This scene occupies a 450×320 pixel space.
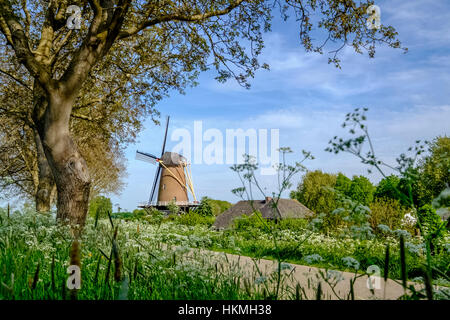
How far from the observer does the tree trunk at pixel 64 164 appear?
9500 mm

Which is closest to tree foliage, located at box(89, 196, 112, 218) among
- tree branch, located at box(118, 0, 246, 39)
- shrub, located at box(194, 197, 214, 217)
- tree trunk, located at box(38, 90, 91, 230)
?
tree trunk, located at box(38, 90, 91, 230)

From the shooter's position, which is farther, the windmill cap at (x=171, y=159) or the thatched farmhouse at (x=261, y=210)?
the windmill cap at (x=171, y=159)

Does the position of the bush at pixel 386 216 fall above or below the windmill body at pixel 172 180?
below

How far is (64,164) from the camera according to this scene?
950 cm

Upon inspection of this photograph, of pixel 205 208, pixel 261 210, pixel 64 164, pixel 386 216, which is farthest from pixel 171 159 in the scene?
pixel 64 164

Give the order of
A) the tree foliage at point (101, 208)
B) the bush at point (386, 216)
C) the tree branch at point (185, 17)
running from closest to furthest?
the tree foliage at point (101, 208)
the tree branch at point (185, 17)
the bush at point (386, 216)

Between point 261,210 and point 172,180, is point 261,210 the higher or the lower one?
the lower one

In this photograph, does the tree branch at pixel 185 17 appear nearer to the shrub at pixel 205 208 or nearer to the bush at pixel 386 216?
the bush at pixel 386 216

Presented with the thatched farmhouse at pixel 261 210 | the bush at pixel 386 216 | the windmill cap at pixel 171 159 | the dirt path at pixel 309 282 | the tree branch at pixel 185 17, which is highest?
the windmill cap at pixel 171 159

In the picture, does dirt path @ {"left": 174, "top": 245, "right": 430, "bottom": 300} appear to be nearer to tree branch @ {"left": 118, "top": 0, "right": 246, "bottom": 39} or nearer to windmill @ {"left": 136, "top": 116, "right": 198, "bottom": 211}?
tree branch @ {"left": 118, "top": 0, "right": 246, "bottom": 39}

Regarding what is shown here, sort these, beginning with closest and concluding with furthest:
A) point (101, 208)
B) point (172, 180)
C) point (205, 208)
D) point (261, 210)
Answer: point (101, 208), point (261, 210), point (205, 208), point (172, 180)

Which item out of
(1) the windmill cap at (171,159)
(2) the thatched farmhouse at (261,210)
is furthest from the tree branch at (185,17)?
(1) the windmill cap at (171,159)

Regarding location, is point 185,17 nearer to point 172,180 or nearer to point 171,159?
point 172,180

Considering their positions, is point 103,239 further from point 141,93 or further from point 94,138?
point 94,138
